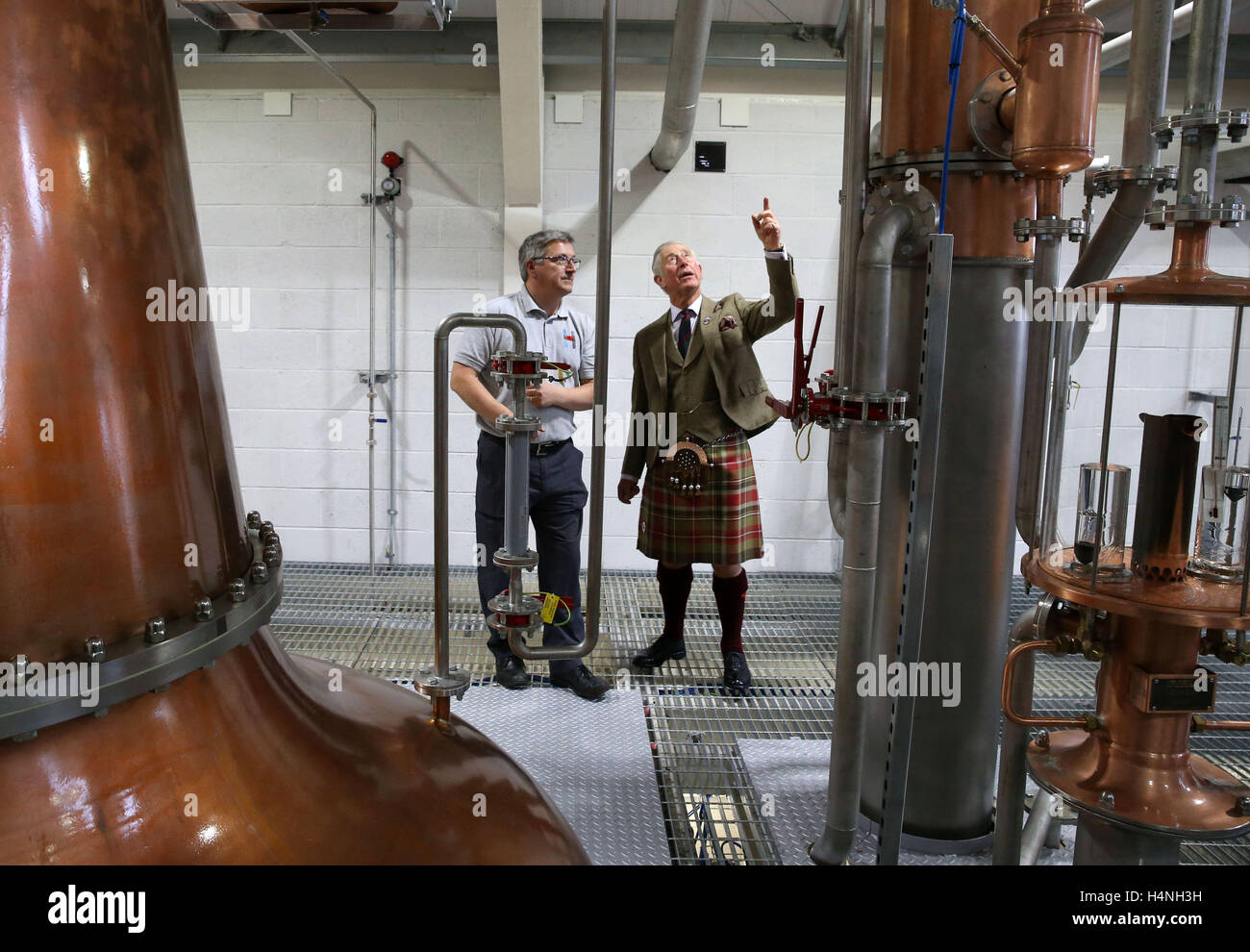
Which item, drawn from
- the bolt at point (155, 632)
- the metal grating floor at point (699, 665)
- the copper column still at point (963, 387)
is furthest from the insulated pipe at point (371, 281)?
the bolt at point (155, 632)

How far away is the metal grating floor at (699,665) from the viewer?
2.25 metres

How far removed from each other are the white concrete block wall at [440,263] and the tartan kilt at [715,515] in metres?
1.51

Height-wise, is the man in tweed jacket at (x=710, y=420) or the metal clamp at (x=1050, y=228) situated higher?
the metal clamp at (x=1050, y=228)

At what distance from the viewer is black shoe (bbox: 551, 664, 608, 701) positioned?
9.41 ft

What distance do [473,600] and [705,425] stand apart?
160 centimetres

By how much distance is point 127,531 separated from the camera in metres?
0.78

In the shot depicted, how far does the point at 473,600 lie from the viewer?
159 inches

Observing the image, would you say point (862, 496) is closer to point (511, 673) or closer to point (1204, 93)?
Result: point (1204, 93)

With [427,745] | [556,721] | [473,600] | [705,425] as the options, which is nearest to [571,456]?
[705,425]

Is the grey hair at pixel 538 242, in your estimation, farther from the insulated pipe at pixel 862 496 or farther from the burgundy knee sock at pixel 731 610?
the insulated pipe at pixel 862 496

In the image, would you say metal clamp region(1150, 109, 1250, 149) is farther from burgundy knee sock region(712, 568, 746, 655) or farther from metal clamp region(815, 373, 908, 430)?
burgundy knee sock region(712, 568, 746, 655)

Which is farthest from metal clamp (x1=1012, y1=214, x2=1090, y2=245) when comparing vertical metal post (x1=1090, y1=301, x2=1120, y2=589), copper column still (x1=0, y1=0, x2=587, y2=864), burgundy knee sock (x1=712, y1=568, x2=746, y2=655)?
burgundy knee sock (x1=712, y1=568, x2=746, y2=655)

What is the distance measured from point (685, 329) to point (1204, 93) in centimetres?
192
